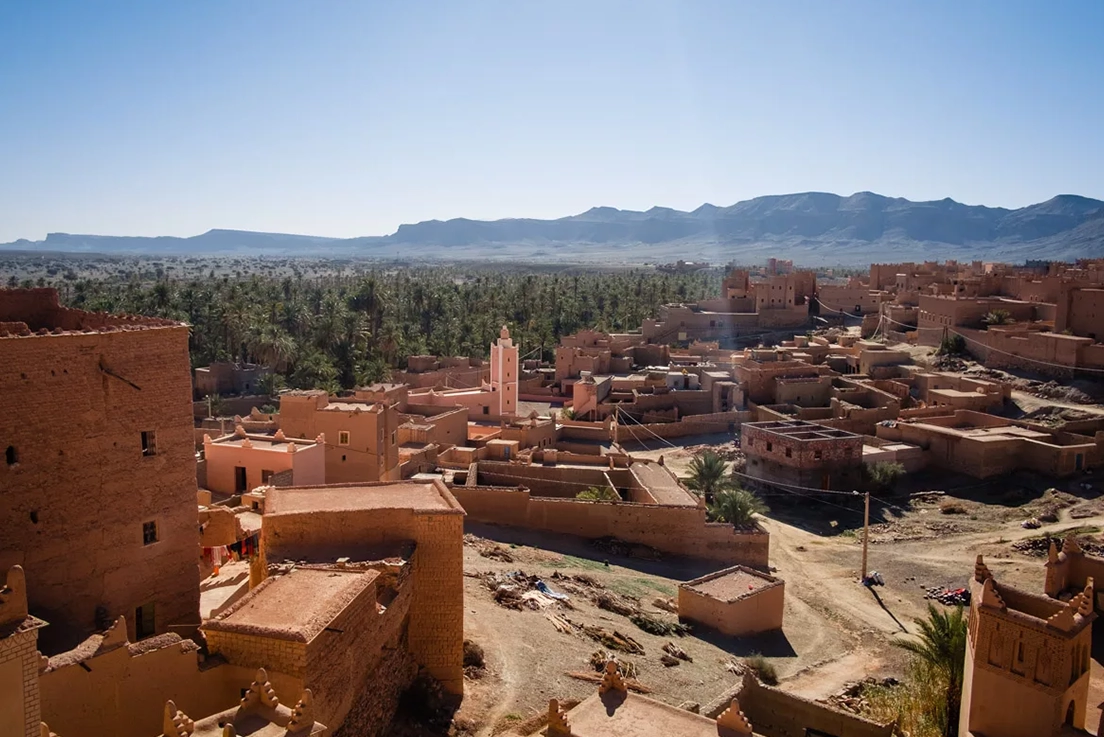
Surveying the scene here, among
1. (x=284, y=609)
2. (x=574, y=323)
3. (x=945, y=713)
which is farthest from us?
(x=574, y=323)

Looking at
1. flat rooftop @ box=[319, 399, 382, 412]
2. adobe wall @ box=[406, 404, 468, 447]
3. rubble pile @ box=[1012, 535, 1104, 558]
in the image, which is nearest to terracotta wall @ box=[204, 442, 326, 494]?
flat rooftop @ box=[319, 399, 382, 412]

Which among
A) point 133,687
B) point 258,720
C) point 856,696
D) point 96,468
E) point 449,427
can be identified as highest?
point 96,468

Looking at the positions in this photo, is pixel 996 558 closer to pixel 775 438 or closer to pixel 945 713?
pixel 775 438

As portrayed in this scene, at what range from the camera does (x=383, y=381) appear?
44.1 m

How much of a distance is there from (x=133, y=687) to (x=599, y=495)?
1605cm

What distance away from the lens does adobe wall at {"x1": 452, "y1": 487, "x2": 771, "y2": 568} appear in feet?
74.1

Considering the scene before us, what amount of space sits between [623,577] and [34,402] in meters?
13.5

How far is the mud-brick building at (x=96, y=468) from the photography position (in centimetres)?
969

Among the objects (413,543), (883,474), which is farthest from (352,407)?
(883,474)

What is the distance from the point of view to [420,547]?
12.0m

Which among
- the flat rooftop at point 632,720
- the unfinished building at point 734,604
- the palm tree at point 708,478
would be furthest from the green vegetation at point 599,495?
the flat rooftop at point 632,720

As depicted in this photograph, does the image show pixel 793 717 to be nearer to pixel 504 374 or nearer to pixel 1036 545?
pixel 1036 545

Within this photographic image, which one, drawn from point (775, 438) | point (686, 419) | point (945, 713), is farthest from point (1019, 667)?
point (686, 419)

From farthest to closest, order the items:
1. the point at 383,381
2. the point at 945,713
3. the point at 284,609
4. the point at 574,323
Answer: the point at 574,323 → the point at 383,381 → the point at 945,713 → the point at 284,609
